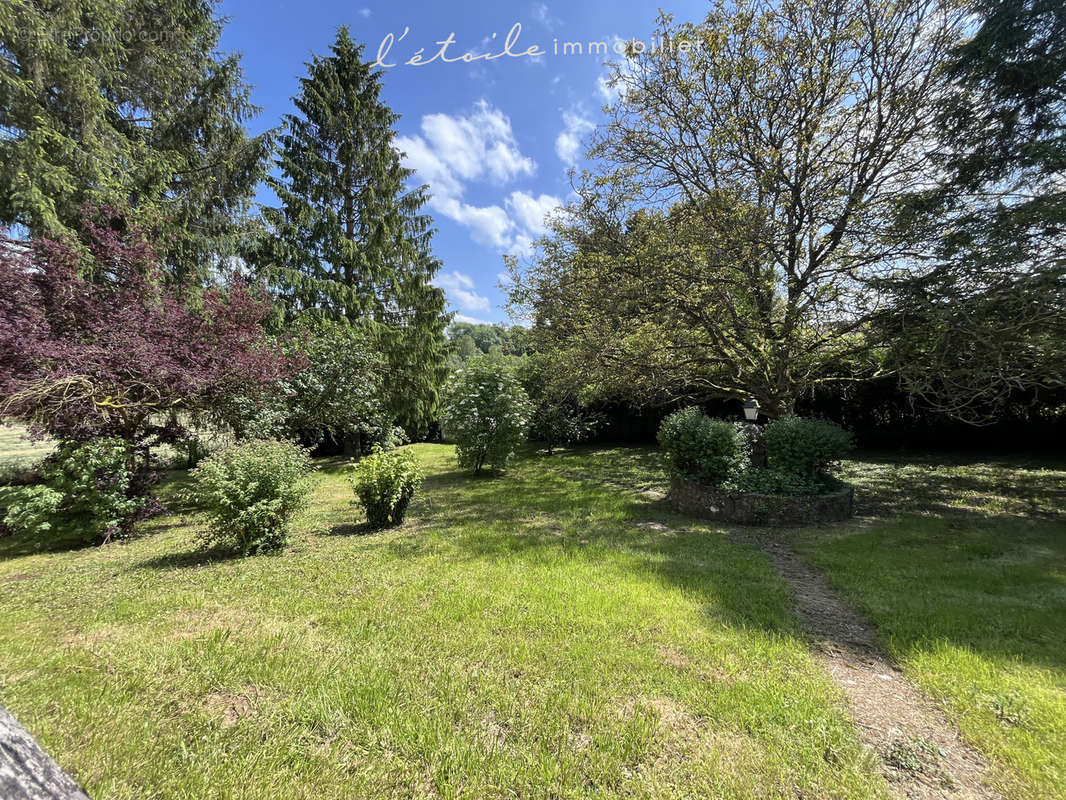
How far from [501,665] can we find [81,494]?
672cm

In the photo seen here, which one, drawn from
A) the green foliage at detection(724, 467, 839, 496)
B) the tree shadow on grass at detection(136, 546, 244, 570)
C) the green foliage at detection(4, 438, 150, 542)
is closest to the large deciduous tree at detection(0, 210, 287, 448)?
the green foliage at detection(4, 438, 150, 542)

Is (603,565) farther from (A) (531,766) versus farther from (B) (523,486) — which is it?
(B) (523,486)

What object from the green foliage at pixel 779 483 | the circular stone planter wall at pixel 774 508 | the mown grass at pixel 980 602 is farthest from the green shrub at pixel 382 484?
the mown grass at pixel 980 602

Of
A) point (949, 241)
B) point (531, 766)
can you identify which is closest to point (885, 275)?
point (949, 241)

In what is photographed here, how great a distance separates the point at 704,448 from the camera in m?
7.14

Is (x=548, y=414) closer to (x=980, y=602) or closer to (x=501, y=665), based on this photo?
(x=980, y=602)

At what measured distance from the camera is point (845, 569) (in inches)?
180

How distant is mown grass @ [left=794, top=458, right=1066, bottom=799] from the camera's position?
2242 millimetres

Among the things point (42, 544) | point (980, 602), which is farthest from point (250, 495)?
point (980, 602)

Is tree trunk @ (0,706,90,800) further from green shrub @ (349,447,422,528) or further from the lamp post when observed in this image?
the lamp post

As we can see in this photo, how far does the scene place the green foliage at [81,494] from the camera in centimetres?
521

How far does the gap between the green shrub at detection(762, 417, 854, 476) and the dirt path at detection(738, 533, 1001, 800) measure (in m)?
3.67

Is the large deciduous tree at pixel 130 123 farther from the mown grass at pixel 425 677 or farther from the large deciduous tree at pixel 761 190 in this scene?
the large deciduous tree at pixel 761 190

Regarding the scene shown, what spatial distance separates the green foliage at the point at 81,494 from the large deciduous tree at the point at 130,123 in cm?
443
